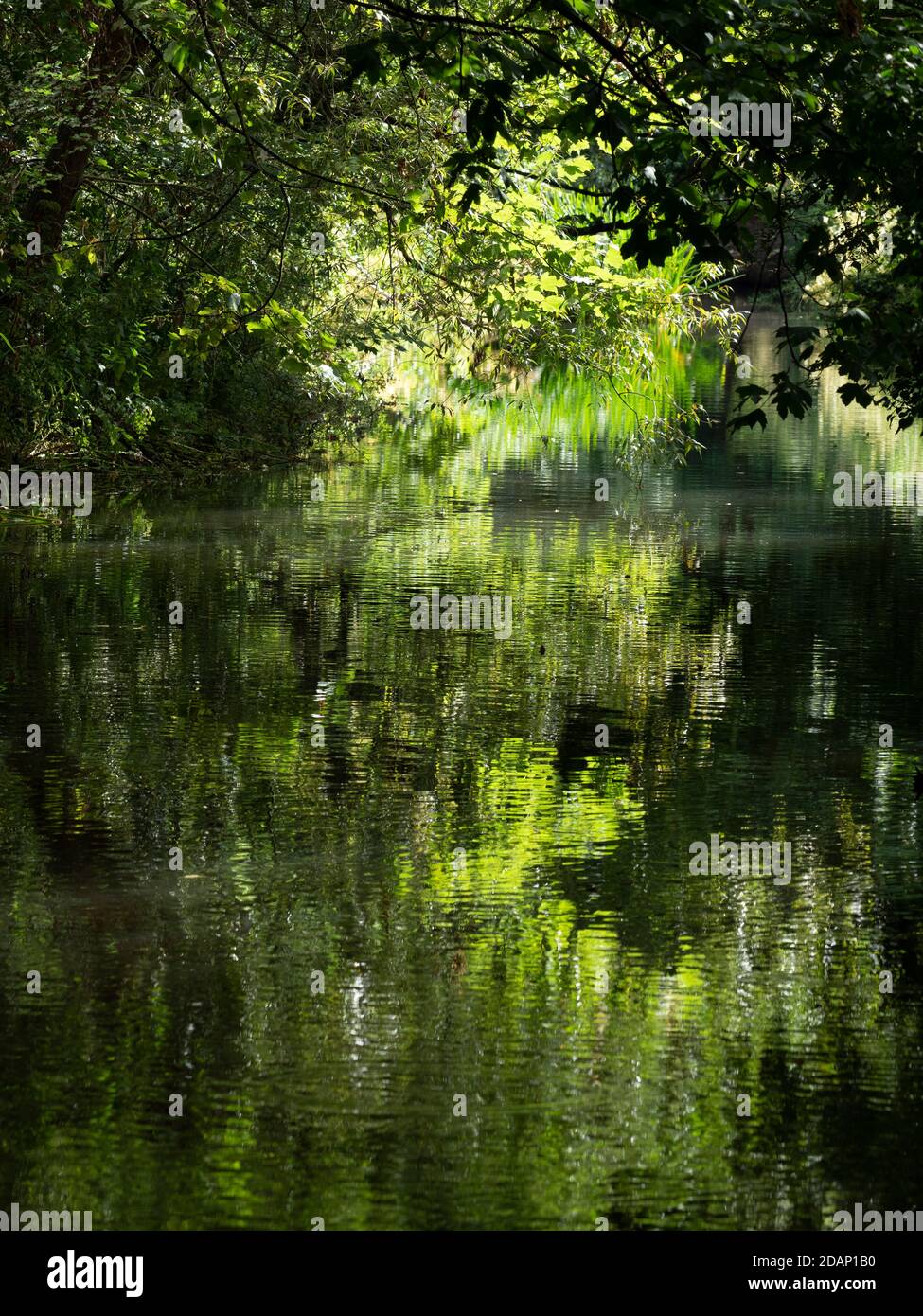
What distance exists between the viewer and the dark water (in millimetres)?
4770

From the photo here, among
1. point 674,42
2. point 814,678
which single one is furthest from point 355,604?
point 674,42

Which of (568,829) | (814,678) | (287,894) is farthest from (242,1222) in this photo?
(814,678)

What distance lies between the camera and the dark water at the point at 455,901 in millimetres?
4770

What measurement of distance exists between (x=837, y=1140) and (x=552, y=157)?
14.6m

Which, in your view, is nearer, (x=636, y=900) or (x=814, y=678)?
(x=636, y=900)

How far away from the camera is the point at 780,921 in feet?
21.8

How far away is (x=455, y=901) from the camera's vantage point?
6867mm

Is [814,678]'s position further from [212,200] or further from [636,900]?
[212,200]

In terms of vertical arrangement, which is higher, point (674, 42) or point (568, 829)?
point (674, 42)
